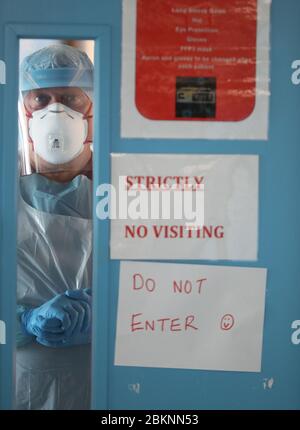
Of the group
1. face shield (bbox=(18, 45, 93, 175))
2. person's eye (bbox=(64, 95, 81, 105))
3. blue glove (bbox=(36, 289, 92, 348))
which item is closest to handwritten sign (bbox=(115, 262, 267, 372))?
blue glove (bbox=(36, 289, 92, 348))

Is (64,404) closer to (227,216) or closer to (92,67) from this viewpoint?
(227,216)

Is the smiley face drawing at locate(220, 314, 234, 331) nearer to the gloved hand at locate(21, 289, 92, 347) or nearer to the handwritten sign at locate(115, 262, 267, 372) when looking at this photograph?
the handwritten sign at locate(115, 262, 267, 372)

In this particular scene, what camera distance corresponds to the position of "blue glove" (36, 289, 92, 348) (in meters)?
1.65

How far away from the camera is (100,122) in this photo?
1.59 meters

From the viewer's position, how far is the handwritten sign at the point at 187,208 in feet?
5.28

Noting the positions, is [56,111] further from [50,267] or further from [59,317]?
[59,317]

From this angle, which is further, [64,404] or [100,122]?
[64,404]

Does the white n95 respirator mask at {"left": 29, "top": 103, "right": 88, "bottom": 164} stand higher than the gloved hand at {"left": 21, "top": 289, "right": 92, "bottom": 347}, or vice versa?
the white n95 respirator mask at {"left": 29, "top": 103, "right": 88, "bottom": 164}

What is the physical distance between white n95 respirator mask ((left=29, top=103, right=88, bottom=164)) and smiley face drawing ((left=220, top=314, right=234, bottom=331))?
75 centimetres

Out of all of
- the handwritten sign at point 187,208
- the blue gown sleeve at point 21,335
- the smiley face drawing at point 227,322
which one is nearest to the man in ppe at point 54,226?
the blue gown sleeve at point 21,335

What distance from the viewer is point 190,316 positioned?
1.62 metres

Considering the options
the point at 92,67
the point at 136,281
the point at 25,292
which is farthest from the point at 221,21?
the point at 25,292

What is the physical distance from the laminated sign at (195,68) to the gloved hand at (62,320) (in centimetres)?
60

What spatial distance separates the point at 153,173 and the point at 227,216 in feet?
0.94
